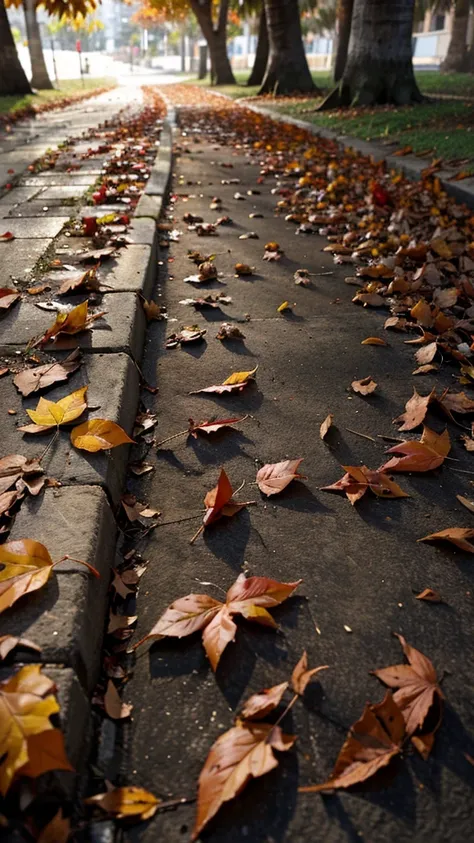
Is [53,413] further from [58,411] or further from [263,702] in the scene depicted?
[263,702]

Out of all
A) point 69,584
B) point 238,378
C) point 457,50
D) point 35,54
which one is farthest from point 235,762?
point 457,50

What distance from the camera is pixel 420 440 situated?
6.44 feet

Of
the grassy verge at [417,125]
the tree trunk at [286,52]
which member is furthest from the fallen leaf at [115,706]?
the tree trunk at [286,52]

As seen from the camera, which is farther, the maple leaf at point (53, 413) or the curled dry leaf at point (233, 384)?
the curled dry leaf at point (233, 384)

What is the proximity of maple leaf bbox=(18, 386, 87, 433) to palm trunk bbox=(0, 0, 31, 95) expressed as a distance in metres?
15.8

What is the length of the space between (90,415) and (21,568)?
2.11 feet

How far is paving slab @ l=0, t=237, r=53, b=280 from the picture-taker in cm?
297

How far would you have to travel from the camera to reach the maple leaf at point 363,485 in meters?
1.72

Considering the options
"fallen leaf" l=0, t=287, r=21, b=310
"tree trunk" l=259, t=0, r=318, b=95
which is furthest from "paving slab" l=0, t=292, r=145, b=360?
"tree trunk" l=259, t=0, r=318, b=95

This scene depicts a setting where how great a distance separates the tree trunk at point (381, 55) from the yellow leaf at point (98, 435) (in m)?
9.24

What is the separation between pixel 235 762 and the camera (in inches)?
39.9

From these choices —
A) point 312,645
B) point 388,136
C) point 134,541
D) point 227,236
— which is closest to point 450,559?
point 312,645

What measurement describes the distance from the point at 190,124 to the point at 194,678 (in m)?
12.5

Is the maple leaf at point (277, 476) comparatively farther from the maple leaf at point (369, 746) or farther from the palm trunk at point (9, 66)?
the palm trunk at point (9, 66)
